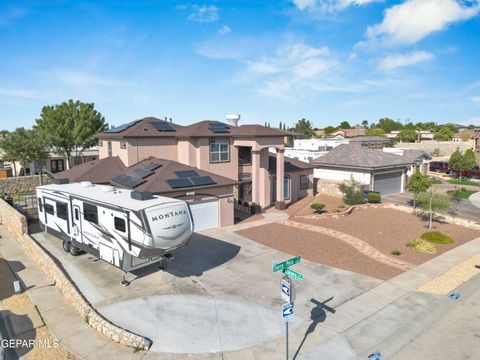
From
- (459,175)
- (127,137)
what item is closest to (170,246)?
(127,137)

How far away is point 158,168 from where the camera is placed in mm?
23078

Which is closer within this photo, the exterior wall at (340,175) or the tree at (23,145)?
the exterior wall at (340,175)

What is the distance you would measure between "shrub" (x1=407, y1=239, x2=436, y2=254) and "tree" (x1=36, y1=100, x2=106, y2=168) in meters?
36.4

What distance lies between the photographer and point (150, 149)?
26578 millimetres

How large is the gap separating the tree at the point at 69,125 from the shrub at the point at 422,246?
119 feet

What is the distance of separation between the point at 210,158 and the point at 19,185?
2535cm

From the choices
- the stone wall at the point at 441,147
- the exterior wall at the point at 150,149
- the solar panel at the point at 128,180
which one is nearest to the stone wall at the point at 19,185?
the exterior wall at the point at 150,149

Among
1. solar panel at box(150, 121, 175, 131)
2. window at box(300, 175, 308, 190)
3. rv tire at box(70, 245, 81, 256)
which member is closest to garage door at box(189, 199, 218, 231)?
rv tire at box(70, 245, 81, 256)

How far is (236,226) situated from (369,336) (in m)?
13.4

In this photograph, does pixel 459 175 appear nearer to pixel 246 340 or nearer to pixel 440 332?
pixel 440 332

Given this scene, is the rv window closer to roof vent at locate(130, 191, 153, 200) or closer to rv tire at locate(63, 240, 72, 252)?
rv tire at locate(63, 240, 72, 252)

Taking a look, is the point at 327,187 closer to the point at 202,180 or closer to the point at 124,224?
the point at 202,180

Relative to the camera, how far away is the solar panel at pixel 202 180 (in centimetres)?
2175

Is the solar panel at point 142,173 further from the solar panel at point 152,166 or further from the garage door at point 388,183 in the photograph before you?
the garage door at point 388,183
